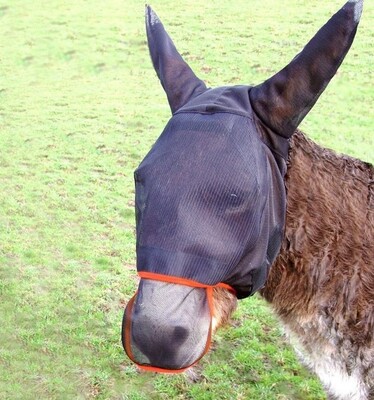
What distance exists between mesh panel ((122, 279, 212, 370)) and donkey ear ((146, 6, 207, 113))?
1.00 m

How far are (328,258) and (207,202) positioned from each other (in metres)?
0.99

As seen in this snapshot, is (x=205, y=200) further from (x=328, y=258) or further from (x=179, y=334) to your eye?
(x=328, y=258)

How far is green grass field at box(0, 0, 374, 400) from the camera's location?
213 inches

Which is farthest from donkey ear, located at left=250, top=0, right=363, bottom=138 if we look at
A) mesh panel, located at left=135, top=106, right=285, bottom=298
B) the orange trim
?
the orange trim

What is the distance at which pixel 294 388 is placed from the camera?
5.16 meters

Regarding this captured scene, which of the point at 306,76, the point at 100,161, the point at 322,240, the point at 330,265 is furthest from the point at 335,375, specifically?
the point at 100,161

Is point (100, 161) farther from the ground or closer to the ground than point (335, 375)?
closer to the ground

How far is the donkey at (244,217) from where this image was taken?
2.30 metres

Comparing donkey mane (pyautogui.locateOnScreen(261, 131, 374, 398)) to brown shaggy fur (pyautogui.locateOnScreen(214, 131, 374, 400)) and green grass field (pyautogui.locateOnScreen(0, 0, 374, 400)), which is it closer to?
brown shaggy fur (pyautogui.locateOnScreen(214, 131, 374, 400))

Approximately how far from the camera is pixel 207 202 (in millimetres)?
2336

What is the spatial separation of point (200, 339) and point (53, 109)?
11.2m

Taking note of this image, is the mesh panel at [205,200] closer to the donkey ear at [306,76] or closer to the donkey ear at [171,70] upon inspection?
the donkey ear at [306,76]

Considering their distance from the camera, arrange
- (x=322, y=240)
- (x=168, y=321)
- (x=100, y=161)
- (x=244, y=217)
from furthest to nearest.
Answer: (x=100, y=161), (x=322, y=240), (x=244, y=217), (x=168, y=321)

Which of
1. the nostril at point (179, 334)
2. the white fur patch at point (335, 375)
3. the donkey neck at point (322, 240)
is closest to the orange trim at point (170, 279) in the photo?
the nostril at point (179, 334)
